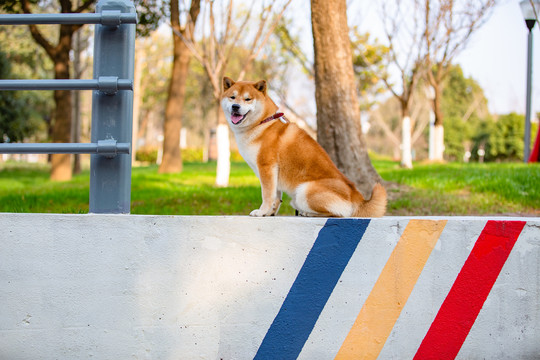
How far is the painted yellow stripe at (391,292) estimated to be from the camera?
9.23 feet

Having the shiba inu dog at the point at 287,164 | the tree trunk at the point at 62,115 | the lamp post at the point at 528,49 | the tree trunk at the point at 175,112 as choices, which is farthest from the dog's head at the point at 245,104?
the tree trunk at the point at 175,112

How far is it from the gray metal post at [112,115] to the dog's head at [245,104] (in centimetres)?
77

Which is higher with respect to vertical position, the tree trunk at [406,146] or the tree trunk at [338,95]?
the tree trunk at [338,95]

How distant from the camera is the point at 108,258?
272cm

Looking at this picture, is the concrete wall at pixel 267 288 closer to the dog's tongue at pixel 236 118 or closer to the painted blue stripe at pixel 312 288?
the painted blue stripe at pixel 312 288

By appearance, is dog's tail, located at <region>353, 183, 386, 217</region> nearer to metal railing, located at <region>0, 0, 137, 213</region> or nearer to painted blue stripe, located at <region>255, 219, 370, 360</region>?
painted blue stripe, located at <region>255, 219, 370, 360</region>

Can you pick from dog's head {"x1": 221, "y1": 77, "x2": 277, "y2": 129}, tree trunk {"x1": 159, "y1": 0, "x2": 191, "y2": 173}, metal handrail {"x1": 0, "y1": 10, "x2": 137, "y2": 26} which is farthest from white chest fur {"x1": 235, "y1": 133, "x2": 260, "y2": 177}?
tree trunk {"x1": 159, "y1": 0, "x2": 191, "y2": 173}

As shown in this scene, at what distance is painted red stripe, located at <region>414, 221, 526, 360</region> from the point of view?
284cm

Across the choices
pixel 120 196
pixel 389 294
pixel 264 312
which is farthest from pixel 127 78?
pixel 389 294

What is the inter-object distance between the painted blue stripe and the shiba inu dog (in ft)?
1.31

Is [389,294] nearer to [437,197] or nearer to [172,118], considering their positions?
[437,197]

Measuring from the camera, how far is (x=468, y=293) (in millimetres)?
2861

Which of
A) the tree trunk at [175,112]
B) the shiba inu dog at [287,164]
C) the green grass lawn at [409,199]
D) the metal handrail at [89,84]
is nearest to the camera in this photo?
the metal handrail at [89,84]

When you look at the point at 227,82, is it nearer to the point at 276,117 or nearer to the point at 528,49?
the point at 276,117
